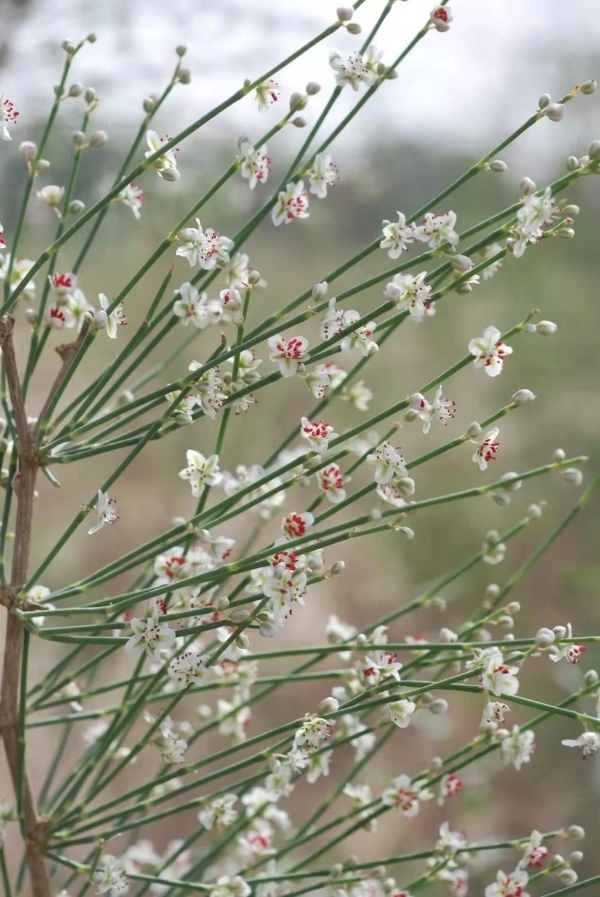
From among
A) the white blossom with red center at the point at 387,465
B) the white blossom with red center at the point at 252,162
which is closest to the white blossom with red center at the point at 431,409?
the white blossom with red center at the point at 387,465

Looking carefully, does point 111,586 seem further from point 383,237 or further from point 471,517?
point 383,237

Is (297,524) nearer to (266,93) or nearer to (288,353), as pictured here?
(288,353)

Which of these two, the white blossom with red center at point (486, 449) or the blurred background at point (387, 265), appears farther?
the blurred background at point (387, 265)

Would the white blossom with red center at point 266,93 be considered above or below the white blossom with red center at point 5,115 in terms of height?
below

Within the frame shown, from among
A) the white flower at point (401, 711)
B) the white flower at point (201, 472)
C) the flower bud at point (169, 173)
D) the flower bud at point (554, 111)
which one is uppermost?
the flower bud at point (169, 173)

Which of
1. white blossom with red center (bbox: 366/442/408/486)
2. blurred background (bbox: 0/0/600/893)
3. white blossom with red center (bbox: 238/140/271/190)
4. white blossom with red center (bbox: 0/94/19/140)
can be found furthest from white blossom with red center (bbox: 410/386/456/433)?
blurred background (bbox: 0/0/600/893)

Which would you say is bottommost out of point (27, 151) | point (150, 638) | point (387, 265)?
point (150, 638)

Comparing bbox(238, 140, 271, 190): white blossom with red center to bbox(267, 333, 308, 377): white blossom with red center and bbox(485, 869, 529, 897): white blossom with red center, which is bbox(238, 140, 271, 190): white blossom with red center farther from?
bbox(485, 869, 529, 897): white blossom with red center

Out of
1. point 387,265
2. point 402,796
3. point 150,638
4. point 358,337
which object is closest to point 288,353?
point 358,337

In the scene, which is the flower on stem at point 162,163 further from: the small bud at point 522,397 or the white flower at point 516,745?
the white flower at point 516,745
